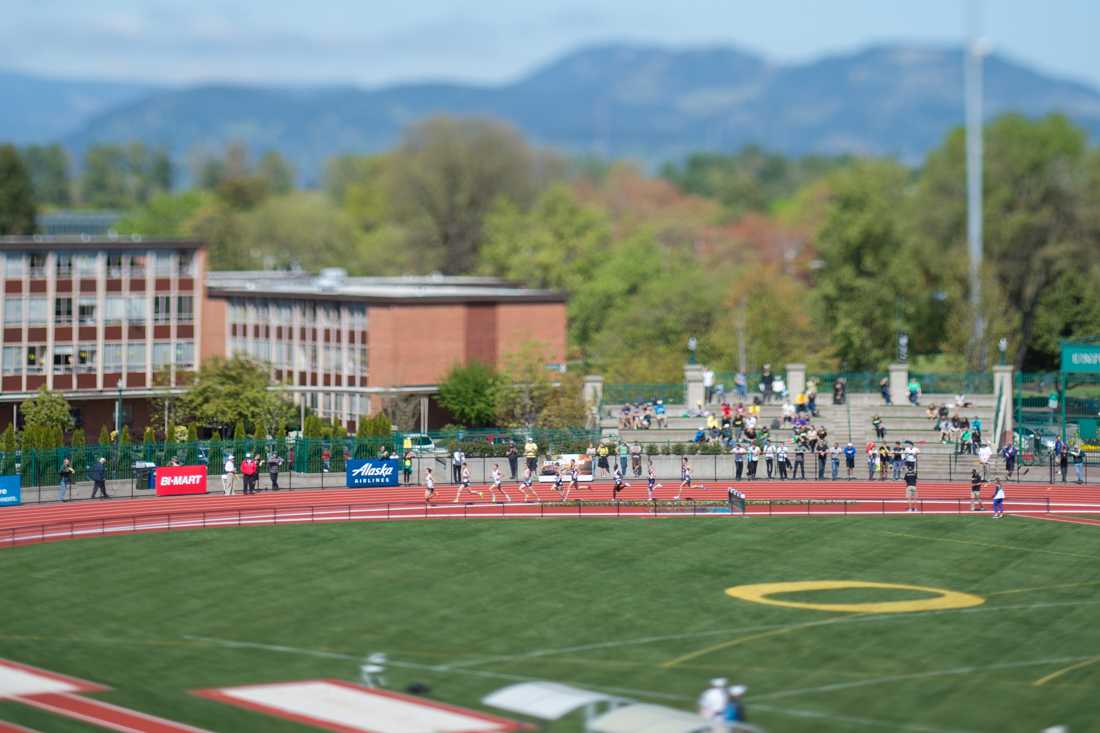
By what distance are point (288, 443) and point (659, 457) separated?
15.8 m

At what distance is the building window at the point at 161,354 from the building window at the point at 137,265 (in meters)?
4.20

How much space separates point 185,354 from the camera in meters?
105

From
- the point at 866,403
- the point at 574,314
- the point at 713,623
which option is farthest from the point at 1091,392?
the point at 574,314

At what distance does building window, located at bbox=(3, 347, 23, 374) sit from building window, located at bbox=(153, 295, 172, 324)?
26.6 ft

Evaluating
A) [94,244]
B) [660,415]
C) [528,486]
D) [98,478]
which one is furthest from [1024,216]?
[98,478]

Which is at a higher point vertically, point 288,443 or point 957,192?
point 957,192

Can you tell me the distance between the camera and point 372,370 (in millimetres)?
97812

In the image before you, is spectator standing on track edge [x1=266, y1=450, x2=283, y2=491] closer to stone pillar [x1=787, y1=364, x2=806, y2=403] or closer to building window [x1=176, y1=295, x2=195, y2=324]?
stone pillar [x1=787, y1=364, x2=806, y2=403]

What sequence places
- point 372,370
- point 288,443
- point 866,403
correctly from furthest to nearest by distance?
point 372,370 → point 866,403 → point 288,443

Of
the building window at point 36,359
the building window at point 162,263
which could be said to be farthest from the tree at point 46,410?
the building window at point 162,263

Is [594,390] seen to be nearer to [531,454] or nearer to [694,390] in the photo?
[694,390]

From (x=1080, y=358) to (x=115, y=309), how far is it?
55.3 metres

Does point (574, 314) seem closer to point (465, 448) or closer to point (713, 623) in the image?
point (465, 448)

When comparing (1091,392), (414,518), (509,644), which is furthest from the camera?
(1091,392)
